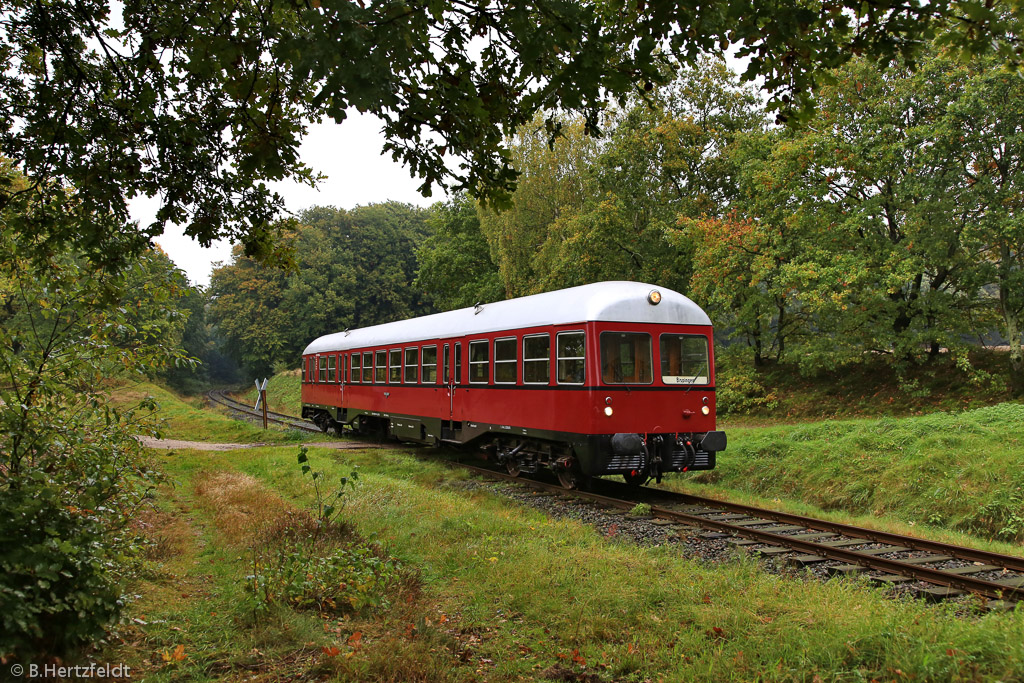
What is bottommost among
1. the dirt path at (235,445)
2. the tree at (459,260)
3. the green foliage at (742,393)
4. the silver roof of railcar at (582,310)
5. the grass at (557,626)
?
the dirt path at (235,445)

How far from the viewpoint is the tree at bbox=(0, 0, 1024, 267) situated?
3.46 meters

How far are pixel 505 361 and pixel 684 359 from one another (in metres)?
3.20

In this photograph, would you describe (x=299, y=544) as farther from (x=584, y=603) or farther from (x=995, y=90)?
(x=995, y=90)

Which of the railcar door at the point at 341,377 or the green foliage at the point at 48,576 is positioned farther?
the railcar door at the point at 341,377

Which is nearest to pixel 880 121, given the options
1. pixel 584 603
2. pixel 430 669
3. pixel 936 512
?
pixel 936 512

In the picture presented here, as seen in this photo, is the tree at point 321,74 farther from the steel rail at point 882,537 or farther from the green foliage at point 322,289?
the green foliage at point 322,289

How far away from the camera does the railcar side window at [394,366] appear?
53.0 ft

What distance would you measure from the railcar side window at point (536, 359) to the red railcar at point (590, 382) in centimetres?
2

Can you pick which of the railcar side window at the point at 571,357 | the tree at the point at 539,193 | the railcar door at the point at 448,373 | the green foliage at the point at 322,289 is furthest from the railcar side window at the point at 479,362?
the green foliage at the point at 322,289

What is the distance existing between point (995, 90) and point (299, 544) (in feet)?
52.3

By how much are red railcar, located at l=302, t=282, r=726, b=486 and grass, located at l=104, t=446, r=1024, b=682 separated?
2706 millimetres

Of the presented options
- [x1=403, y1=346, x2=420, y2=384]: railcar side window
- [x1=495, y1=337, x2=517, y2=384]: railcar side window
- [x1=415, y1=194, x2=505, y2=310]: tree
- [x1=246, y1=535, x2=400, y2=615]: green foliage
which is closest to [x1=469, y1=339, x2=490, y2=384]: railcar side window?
[x1=495, y1=337, x2=517, y2=384]: railcar side window

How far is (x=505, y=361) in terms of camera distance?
462 inches

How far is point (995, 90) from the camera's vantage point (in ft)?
44.5
